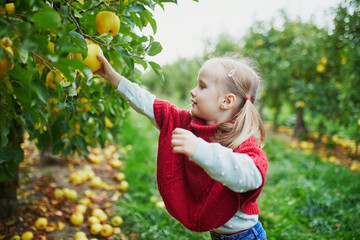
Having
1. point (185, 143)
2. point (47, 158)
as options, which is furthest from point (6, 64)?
point (47, 158)

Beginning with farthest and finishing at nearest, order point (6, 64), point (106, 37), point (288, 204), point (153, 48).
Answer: point (288, 204), point (153, 48), point (106, 37), point (6, 64)

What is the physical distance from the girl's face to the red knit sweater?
0.20 feet

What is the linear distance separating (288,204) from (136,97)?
207 cm

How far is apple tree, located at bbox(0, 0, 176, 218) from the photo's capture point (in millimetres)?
792

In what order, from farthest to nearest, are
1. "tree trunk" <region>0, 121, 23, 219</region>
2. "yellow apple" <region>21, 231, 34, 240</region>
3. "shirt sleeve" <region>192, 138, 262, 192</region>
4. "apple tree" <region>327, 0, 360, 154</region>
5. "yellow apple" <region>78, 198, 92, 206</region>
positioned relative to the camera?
"apple tree" <region>327, 0, 360, 154</region>
"yellow apple" <region>78, 198, 92, 206</region>
"tree trunk" <region>0, 121, 23, 219</region>
"yellow apple" <region>21, 231, 34, 240</region>
"shirt sleeve" <region>192, 138, 262, 192</region>

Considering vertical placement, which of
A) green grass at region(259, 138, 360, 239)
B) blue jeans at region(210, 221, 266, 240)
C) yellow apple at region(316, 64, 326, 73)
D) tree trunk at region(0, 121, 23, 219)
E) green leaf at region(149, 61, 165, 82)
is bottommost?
tree trunk at region(0, 121, 23, 219)

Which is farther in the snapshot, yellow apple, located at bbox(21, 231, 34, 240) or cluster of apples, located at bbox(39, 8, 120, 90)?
yellow apple, located at bbox(21, 231, 34, 240)

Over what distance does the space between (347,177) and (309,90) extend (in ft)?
5.31

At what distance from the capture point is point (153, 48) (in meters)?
1.26

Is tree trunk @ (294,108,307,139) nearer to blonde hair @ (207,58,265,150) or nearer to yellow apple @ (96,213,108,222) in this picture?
yellow apple @ (96,213,108,222)

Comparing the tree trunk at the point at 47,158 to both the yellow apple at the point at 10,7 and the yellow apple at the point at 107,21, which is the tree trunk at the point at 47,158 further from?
the yellow apple at the point at 10,7

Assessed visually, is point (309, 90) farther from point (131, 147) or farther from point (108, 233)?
point (108, 233)

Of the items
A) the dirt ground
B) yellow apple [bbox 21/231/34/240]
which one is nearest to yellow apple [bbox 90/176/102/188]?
the dirt ground

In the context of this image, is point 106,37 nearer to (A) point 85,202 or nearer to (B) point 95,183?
(A) point 85,202
